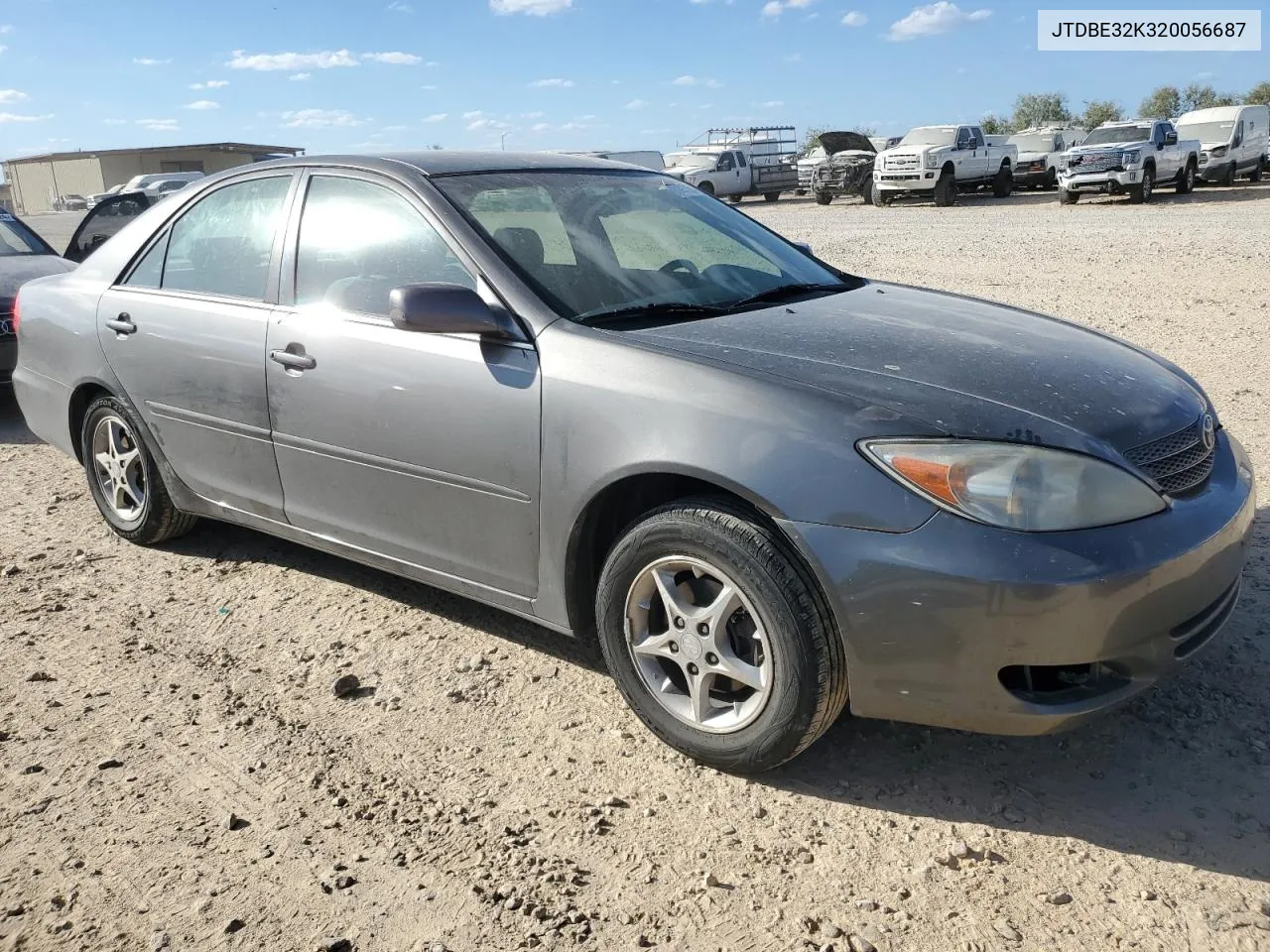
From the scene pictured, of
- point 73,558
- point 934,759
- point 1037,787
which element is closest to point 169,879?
point 934,759

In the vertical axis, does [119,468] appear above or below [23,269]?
below

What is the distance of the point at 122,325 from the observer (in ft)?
14.6

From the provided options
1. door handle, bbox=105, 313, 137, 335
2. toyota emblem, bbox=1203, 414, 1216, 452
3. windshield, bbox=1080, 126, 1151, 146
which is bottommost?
toyota emblem, bbox=1203, 414, 1216, 452

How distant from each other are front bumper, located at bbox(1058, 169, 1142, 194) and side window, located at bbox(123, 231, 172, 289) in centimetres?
2308

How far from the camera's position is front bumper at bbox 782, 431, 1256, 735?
2.43 meters

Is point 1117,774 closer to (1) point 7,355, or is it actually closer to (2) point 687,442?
(2) point 687,442

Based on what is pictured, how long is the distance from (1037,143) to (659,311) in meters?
32.1

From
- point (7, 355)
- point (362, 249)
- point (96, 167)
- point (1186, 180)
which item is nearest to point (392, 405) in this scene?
point (362, 249)

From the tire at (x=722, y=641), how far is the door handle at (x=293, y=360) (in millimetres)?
1335

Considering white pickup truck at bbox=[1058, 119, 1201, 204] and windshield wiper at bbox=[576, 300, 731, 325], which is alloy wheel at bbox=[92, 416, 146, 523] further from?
white pickup truck at bbox=[1058, 119, 1201, 204]

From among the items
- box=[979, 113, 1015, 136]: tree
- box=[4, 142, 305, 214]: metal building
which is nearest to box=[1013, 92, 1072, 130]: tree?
box=[979, 113, 1015, 136]: tree

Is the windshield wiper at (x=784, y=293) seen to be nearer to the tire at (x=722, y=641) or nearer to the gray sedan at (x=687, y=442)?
the gray sedan at (x=687, y=442)

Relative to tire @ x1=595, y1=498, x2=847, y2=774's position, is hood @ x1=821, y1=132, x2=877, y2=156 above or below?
above

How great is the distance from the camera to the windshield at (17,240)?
8602mm
